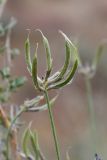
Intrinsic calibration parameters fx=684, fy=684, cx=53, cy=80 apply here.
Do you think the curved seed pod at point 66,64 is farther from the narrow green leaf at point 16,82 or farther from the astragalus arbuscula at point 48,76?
the narrow green leaf at point 16,82

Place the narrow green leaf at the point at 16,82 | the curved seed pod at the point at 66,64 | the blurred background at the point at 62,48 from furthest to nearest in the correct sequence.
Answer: the blurred background at the point at 62,48
the narrow green leaf at the point at 16,82
the curved seed pod at the point at 66,64

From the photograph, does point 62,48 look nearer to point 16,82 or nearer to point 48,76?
point 16,82

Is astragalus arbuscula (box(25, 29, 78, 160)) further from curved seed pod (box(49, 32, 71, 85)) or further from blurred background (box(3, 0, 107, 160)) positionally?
blurred background (box(3, 0, 107, 160))

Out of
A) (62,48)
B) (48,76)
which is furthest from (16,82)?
(62,48)

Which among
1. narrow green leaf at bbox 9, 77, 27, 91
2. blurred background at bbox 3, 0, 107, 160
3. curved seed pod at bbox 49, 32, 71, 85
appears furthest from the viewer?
blurred background at bbox 3, 0, 107, 160

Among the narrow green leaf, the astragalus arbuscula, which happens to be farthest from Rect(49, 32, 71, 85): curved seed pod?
the narrow green leaf

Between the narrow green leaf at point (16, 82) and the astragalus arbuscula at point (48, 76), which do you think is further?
the narrow green leaf at point (16, 82)

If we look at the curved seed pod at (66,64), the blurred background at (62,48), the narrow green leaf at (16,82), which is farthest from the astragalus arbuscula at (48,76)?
the blurred background at (62,48)

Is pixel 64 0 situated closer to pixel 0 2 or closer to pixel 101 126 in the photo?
pixel 101 126
